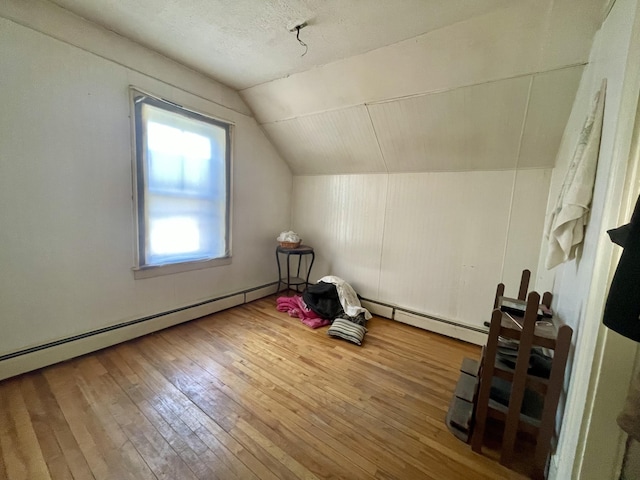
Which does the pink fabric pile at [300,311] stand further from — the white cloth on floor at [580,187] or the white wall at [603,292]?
the white cloth on floor at [580,187]

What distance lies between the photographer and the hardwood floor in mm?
1126

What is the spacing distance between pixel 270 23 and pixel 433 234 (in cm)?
218

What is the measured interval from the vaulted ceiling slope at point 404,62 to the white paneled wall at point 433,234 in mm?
201

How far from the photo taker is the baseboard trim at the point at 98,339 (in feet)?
5.24

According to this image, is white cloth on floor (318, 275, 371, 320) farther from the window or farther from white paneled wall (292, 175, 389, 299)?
the window

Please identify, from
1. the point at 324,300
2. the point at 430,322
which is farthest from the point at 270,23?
the point at 430,322

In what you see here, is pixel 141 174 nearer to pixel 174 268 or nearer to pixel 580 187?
pixel 174 268

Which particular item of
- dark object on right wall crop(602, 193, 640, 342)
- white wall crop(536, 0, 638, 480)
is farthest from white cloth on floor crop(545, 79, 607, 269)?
dark object on right wall crop(602, 193, 640, 342)

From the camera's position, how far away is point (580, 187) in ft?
3.52

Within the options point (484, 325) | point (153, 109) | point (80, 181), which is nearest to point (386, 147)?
point (484, 325)

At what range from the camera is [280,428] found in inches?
52.3

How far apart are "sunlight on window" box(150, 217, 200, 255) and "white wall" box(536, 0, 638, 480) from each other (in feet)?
8.98

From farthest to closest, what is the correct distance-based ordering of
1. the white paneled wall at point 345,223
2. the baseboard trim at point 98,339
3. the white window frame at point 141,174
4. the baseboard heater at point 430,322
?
the white paneled wall at point 345,223 < the baseboard heater at point 430,322 < the white window frame at point 141,174 < the baseboard trim at point 98,339

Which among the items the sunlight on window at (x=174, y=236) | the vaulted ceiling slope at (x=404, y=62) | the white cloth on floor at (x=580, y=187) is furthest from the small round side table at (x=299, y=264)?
the white cloth on floor at (x=580, y=187)
